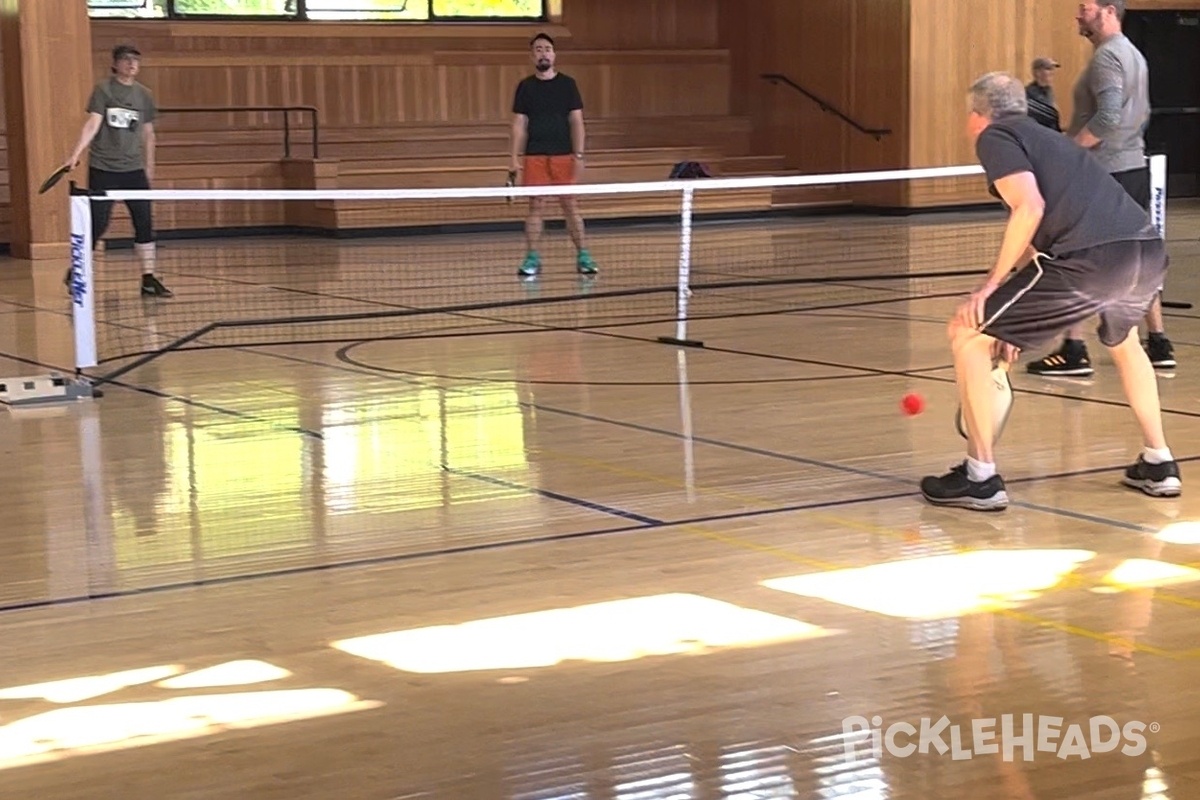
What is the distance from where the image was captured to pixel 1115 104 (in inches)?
344

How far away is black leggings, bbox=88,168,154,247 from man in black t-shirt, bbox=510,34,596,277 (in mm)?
2872

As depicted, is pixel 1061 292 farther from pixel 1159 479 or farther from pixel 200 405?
pixel 200 405

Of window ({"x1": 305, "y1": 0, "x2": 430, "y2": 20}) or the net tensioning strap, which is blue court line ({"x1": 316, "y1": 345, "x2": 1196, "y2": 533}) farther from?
window ({"x1": 305, "y1": 0, "x2": 430, "y2": 20})

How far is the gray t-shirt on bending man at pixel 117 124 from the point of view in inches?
538

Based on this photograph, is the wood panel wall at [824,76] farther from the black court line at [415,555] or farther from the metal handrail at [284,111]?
the black court line at [415,555]

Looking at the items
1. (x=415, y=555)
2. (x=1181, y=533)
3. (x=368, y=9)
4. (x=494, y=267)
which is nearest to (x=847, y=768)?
(x=415, y=555)

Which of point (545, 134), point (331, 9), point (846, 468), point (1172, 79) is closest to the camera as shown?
point (846, 468)

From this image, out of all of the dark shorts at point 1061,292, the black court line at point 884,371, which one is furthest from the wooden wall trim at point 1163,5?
the dark shorts at point 1061,292

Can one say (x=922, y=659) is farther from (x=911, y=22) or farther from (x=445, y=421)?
(x=911, y=22)

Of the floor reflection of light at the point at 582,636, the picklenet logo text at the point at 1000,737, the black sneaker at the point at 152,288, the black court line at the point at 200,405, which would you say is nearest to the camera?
the picklenet logo text at the point at 1000,737

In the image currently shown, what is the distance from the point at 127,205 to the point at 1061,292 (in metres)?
8.98

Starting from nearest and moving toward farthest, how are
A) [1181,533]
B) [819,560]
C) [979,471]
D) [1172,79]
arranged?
[819,560], [1181,533], [979,471], [1172,79]

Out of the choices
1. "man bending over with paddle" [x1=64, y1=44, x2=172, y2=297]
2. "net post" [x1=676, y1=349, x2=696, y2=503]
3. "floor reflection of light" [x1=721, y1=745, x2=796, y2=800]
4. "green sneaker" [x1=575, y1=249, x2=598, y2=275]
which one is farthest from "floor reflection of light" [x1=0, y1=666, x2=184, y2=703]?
"green sneaker" [x1=575, y1=249, x2=598, y2=275]

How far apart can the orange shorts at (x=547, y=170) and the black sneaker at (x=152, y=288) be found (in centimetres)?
306
